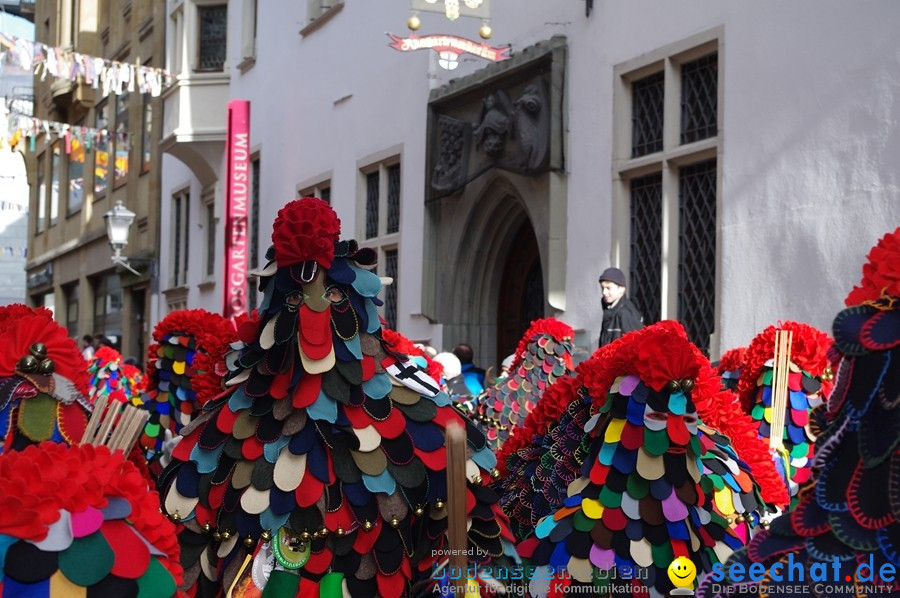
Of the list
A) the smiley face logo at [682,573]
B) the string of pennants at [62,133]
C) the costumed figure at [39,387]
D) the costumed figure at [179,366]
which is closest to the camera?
the smiley face logo at [682,573]

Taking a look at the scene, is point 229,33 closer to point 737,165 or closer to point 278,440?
point 737,165

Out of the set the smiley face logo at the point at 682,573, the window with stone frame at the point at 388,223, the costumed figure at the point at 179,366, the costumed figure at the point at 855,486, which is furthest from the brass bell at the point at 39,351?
the window with stone frame at the point at 388,223

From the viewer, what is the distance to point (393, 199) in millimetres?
15523

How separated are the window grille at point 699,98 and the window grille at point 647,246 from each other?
518 mm

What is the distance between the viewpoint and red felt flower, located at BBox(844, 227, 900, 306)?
7.40 feet

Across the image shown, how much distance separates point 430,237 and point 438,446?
35.1ft

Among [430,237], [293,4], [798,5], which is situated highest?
[293,4]

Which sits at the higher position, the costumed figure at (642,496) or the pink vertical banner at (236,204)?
A: the pink vertical banner at (236,204)

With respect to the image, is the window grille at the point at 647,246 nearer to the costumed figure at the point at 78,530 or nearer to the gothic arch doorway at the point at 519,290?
the gothic arch doorway at the point at 519,290

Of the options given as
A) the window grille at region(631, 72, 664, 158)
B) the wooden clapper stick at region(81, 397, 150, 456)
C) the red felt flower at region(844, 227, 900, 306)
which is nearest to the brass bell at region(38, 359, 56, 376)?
the wooden clapper stick at region(81, 397, 150, 456)

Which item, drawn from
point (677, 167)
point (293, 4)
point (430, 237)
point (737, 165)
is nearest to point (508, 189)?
point (430, 237)

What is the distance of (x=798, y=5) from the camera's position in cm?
869

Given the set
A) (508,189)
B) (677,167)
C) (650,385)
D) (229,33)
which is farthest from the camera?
(229,33)

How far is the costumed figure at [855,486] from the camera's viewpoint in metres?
2.13
